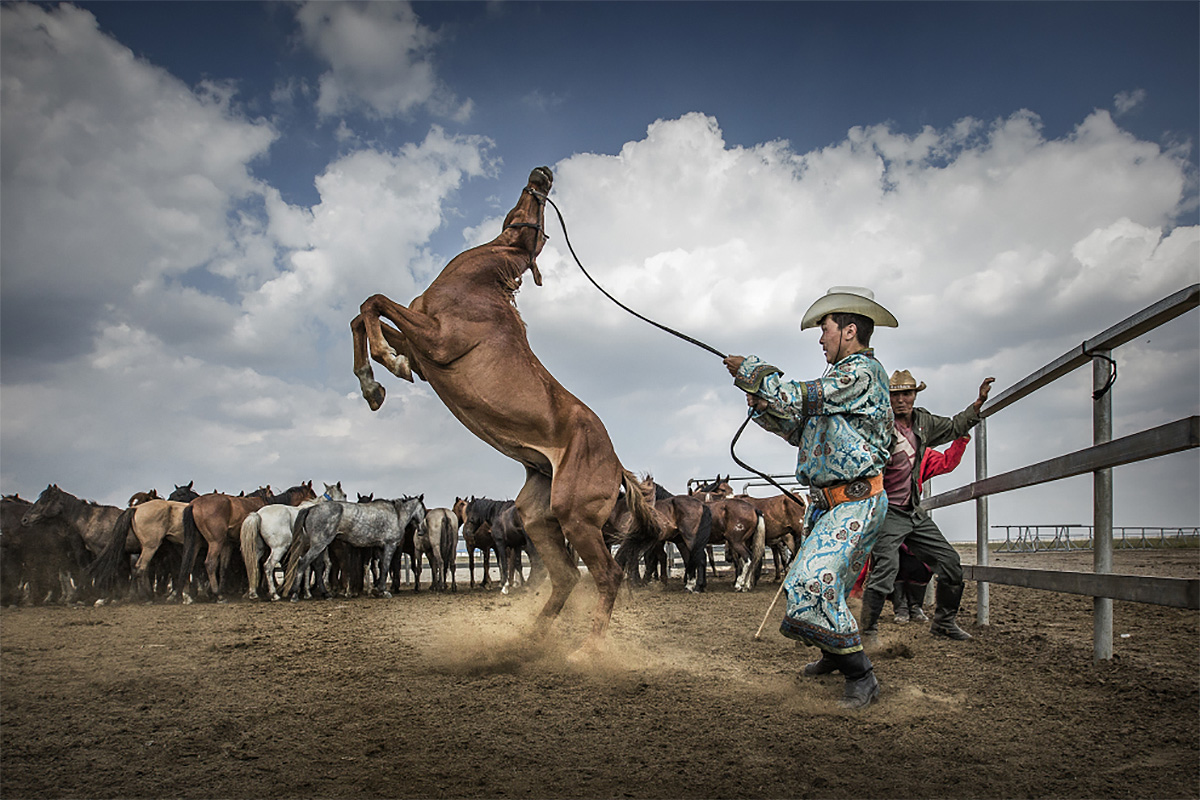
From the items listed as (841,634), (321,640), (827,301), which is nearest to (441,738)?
(841,634)

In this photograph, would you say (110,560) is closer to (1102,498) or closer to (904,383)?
(904,383)

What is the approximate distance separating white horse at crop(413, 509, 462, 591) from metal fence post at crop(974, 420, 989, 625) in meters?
10.4

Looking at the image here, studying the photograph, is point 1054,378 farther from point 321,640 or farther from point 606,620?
point 321,640

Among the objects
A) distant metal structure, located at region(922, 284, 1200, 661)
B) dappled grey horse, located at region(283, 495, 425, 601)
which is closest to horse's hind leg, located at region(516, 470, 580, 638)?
distant metal structure, located at region(922, 284, 1200, 661)

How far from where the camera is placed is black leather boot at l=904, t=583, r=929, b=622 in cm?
736

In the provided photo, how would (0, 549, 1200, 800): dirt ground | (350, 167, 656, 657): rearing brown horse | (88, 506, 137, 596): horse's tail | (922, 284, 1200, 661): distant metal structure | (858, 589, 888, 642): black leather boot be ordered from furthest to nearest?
(88, 506, 137, 596): horse's tail < (858, 589, 888, 642): black leather boot < (350, 167, 656, 657): rearing brown horse < (922, 284, 1200, 661): distant metal structure < (0, 549, 1200, 800): dirt ground

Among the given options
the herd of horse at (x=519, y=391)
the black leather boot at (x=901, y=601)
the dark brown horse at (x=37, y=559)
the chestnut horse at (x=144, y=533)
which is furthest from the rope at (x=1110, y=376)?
the dark brown horse at (x=37, y=559)

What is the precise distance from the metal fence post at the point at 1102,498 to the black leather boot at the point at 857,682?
66.7 inches

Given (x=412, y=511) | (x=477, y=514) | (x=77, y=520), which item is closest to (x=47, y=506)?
(x=77, y=520)

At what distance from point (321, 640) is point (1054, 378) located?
630 centimetres

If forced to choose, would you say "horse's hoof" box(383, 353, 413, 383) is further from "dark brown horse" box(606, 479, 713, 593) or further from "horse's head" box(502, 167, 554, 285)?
"dark brown horse" box(606, 479, 713, 593)

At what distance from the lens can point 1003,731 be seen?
3.20 m

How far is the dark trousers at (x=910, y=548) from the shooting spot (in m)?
5.70

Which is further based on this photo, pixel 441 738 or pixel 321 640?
pixel 321 640
